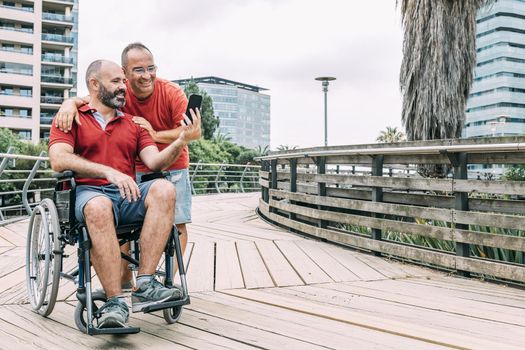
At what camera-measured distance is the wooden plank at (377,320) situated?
255 cm

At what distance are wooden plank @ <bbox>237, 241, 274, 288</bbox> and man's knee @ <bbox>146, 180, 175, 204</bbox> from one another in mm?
1231

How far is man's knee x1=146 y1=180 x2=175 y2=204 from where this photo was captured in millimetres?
2760

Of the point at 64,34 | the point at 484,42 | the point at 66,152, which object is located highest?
the point at 484,42

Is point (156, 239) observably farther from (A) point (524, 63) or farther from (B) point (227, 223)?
(A) point (524, 63)

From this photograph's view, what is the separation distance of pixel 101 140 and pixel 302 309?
1.36 m

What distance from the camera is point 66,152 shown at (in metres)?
2.81

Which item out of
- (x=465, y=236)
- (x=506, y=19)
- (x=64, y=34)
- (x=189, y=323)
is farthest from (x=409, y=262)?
(x=506, y=19)

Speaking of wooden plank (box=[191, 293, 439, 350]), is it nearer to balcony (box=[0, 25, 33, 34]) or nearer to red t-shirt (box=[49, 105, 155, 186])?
red t-shirt (box=[49, 105, 155, 186])

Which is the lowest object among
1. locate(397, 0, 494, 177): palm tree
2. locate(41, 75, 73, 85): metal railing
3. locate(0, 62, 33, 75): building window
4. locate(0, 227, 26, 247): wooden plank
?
locate(0, 227, 26, 247): wooden plank

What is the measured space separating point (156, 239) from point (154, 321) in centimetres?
51

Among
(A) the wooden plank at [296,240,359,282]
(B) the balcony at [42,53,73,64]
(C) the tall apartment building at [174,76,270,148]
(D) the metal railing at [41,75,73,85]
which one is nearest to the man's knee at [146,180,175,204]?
A: (A) the wooden plank at [296,240,359,282]

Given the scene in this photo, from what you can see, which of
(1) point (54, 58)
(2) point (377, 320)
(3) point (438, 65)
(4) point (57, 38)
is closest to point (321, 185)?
(2) point (377, 320)

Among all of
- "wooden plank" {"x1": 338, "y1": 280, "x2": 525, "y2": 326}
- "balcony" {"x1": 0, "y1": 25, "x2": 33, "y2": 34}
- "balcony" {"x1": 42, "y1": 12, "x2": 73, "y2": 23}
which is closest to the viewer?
"wooden plank" {"x1": 338, "y1": 280, "x2": 525, "y2": 326}

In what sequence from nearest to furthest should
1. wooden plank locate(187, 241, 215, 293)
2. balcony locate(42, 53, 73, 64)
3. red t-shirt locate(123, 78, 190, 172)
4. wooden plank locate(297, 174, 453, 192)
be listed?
red t-shirt locate(123, 78, 190, 172) < wooden plank locate(187, 241, 215, 293) < wooden plank locate(297, 174, 453, 192) < balcony locate(42, 53, 73, 64)
